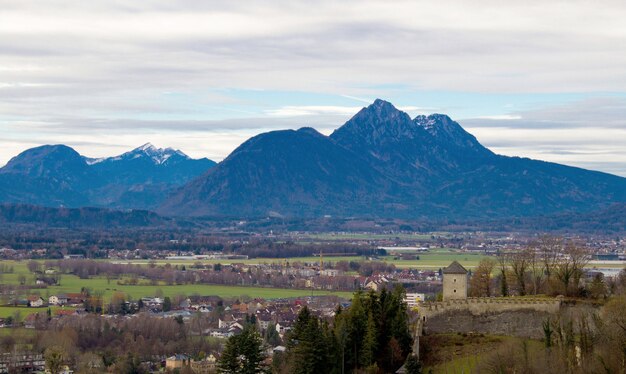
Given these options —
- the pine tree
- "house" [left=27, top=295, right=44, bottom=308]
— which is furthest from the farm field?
the pine tree

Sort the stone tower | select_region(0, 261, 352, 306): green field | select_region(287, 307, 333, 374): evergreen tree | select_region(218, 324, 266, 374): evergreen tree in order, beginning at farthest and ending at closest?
select_region(0, 261, 352, 306): green field < the stone tower < select_region(218, 324, 266, 374): evergreen tree < select_region(287, 307, 333, 374): evergreen tree

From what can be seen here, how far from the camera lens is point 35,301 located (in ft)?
414

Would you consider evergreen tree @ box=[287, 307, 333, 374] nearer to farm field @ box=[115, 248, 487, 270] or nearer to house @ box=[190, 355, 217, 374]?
house @ box=[190, 355, 217, 374]

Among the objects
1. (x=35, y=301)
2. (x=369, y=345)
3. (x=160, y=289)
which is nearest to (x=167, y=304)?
(x=35, y=301)

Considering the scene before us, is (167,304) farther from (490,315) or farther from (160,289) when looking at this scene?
(490,315)

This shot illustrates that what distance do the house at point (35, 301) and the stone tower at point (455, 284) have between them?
69049 mm

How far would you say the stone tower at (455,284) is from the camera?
63.7 metres

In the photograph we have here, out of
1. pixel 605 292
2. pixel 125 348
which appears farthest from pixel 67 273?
pixel 605 292

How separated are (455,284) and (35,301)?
72.2m

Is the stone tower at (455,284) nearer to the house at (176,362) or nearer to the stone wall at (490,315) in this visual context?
the stone wall at (490,315)

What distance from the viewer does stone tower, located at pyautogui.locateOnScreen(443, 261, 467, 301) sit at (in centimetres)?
6372

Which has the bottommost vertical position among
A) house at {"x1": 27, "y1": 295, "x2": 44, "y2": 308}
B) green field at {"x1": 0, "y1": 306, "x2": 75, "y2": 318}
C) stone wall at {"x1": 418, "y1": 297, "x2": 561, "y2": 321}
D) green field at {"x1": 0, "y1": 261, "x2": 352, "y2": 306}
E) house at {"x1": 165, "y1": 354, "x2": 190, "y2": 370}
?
house at {"x1": 165, "y1": 354, "x2": 190, "y2": 370}

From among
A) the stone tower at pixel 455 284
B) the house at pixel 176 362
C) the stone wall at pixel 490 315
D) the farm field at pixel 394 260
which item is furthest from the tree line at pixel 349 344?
the farm field at pixel 394 260

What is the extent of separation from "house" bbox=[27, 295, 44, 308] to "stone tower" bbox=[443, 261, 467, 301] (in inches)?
2718
